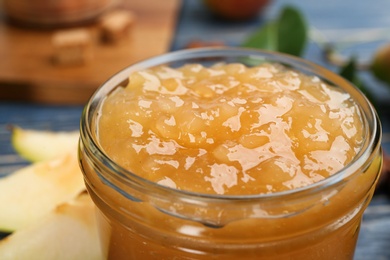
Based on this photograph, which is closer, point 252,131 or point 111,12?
point 252,131

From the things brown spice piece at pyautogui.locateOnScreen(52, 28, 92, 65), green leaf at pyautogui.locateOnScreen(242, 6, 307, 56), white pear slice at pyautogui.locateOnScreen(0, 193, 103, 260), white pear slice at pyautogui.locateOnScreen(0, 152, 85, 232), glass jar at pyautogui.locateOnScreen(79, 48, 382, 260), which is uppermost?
glass jar at pyautogui.locateOnScreen(79, 48, 382, 260)

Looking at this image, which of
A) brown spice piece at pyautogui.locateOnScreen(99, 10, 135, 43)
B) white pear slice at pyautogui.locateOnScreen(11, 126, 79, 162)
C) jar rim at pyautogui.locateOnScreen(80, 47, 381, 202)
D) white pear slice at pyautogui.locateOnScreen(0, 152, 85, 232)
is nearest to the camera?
jar rim at pyautogui.locateOnScreen(80, 47, 381, 202)

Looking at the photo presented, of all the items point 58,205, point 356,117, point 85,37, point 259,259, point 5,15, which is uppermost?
point 356,117

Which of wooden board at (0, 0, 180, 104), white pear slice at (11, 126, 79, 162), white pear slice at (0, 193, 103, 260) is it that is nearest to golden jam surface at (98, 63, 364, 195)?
white pear slice at (0, 193, 103, 260)

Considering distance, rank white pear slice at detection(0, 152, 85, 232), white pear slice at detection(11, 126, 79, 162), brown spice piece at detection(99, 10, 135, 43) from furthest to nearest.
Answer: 1. brown spice piece at detection(99, 10, 135, 43)
2. white pear slice at detection(11, 126, 79, 162)
3. white pear slice at detection(0, 152, 85, 232)

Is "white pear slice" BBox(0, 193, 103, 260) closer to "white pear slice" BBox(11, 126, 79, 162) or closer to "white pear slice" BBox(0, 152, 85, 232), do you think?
"white pear slice" BBox(0, 152, 85, 232)

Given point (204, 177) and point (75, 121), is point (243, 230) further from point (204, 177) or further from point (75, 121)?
point (75, 121)

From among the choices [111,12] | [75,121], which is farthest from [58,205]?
[111,12]

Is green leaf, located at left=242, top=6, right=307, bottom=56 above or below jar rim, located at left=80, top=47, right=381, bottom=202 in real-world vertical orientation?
below
